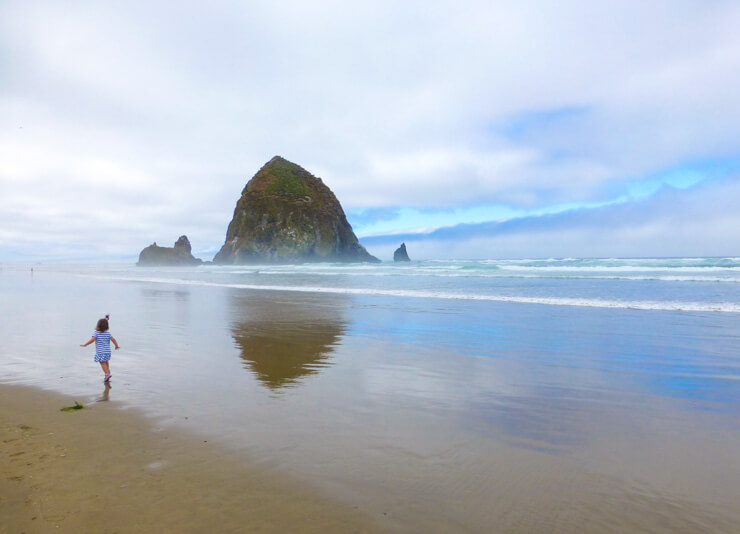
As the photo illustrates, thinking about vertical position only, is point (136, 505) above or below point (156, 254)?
below

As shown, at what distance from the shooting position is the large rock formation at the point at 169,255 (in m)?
114

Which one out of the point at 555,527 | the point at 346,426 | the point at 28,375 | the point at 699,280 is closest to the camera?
the point at 555,527

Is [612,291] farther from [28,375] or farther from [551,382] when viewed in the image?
[28,375]

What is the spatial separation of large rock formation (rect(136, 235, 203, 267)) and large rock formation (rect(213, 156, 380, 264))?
57.1 ft

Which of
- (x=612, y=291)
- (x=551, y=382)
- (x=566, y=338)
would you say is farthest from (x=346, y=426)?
(x=612, y=291)

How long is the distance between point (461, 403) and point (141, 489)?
4142 millimetres

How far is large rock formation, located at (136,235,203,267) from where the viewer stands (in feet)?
374

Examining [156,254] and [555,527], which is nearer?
[555,527]

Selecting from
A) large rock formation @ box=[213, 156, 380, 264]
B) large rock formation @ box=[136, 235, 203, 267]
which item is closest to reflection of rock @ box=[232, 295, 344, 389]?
large rock formation @ box=[213, 156, 380, 264]

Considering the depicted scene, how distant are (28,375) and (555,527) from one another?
8927 millimetres

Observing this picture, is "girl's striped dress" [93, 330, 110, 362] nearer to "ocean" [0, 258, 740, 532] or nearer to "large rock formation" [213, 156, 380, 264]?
"ocean" [0, 258, 740, 532]

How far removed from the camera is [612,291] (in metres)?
23.4

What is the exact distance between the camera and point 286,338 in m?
11.6

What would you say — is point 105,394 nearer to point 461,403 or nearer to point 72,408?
point 72,408
